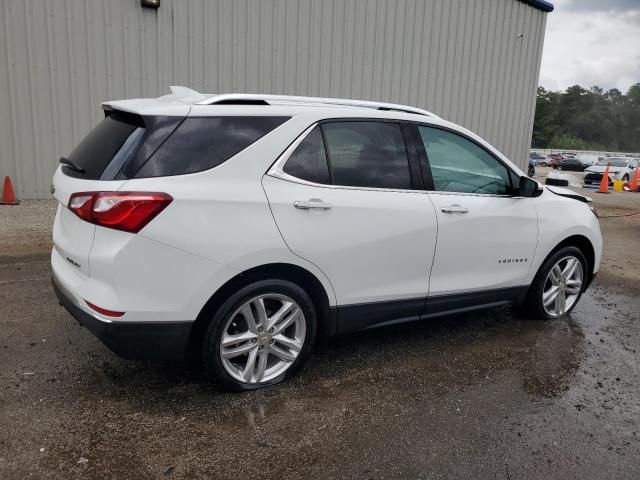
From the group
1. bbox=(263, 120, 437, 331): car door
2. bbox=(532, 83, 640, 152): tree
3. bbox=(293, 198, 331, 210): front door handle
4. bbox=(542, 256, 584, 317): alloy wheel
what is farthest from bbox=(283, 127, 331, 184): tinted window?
bbox=(532, 83, 640, 152): tree

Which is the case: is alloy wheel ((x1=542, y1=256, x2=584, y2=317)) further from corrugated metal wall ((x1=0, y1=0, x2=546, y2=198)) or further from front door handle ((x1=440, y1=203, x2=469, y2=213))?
corrugated metal wall ((x1=0, y1=0, x2=546, y2=198))

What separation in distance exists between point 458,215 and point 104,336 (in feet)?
7.99

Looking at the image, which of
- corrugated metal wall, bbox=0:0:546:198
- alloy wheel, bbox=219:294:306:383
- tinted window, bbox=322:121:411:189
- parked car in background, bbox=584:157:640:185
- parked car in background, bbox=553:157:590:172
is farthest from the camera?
parked car in background, bbox=553:157:590:172

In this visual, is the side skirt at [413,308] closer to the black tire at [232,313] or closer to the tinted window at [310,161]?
the black tire at [232,313]

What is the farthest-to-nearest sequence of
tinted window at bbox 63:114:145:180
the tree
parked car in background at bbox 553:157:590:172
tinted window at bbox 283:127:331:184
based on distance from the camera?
1. the tree
2. parked car in background at bbox 553:157:590:172
3. tinted window at bbox 283:127:331:184
4. tinted window at bbox 63:114:145:180

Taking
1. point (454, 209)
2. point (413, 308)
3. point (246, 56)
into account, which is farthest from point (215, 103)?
point (246, 56)

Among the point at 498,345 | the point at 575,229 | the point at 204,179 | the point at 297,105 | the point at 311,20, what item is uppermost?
the point at 311,20

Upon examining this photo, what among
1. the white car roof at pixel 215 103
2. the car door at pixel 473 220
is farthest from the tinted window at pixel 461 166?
the white car roof at pixel 215 103

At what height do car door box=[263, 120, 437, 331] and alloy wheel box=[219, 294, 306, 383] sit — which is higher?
car door box=[263, 120, 437, 331]

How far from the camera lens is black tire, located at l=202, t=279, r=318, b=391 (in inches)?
120

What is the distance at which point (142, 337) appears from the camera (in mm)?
2891

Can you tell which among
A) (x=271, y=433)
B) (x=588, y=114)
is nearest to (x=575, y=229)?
(x=271, y=433)

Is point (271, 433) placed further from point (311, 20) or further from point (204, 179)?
point (311, 20)

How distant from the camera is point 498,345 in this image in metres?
4.29
